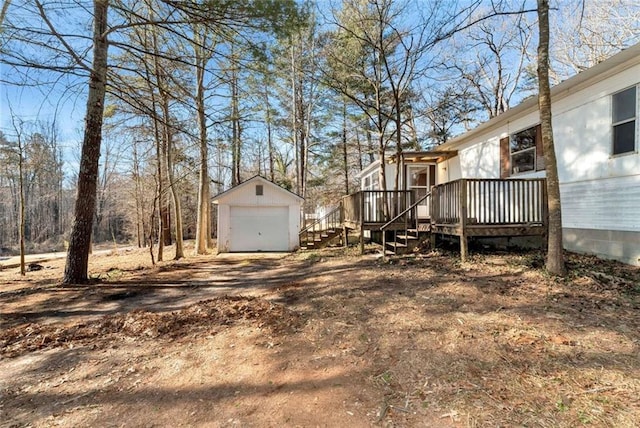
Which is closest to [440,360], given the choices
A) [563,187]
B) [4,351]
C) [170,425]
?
[170,425]

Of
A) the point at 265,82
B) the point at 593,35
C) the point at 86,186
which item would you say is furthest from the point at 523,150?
the point at 86,186

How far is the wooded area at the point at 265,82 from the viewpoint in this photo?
5.70 m

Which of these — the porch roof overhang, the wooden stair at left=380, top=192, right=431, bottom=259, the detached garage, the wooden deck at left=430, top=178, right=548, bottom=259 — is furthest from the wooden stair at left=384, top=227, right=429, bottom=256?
the detached garage

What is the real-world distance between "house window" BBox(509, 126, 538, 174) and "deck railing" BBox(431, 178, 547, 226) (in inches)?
58.0

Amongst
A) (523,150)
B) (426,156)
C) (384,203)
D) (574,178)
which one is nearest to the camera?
(574,178)

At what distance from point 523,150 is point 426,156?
13.2ft

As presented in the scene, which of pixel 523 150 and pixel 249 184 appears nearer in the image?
pixel 523 150

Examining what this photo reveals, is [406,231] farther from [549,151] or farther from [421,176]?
[421,176]

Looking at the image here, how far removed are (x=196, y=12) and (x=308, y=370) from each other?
18.7 ft

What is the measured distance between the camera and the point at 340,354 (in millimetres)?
3266

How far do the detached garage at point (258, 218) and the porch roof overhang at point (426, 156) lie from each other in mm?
4529

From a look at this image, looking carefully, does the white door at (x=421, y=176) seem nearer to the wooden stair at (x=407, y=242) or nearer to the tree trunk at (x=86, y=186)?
the wooden stair at (x=407, y=242)

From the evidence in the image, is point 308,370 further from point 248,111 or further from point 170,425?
point 248,111

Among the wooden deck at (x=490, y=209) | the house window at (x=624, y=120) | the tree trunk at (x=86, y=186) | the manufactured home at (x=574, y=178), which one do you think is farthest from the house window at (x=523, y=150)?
the tree trunk at (x=86, y=186)
